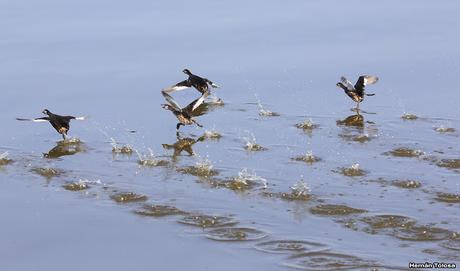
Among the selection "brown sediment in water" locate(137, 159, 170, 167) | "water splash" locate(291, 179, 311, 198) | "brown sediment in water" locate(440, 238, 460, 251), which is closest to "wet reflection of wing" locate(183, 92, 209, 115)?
"brown sediment in water" locate(137, 159, 170, 167)

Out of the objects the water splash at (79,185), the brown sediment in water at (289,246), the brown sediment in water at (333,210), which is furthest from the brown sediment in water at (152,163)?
the brown sediment in water at (289,246)

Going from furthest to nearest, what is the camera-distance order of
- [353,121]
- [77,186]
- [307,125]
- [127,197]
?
[353,121] < [307,125] < [77,186] < [127,197]

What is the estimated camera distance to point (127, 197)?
1277 cm

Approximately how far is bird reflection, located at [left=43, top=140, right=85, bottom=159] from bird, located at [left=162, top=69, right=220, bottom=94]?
9.41ft

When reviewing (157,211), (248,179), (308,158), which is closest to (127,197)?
(157,211)

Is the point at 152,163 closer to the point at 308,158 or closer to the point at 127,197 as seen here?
the point at 127,197

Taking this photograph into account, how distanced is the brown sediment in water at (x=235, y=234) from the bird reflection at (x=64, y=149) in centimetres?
467

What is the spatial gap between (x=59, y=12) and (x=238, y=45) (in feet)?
20.3

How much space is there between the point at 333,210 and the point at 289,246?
49.2 inches

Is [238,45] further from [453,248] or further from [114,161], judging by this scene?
[453,248]

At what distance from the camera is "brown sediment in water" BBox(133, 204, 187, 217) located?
1205 cm

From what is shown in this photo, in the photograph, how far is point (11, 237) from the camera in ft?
37.8

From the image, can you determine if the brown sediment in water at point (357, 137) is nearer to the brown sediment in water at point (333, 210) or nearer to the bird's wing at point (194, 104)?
the bird's wing at point (194, 104)

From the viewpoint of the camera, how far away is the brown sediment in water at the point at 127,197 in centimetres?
1268
